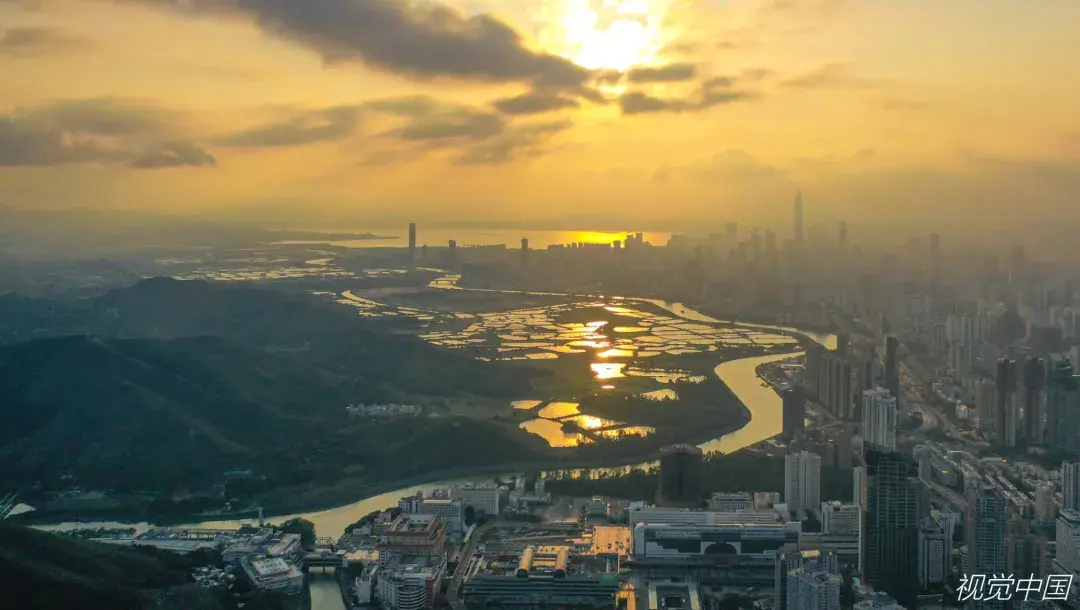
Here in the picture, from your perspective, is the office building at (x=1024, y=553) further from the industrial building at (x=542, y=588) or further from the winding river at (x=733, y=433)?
the winding river at (x=733, y=433)

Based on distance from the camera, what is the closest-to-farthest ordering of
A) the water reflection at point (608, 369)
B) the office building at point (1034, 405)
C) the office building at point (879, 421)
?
the office building at point (879, 421)
the office building at point (1034, 405)
the water reflection at point (608, 369)

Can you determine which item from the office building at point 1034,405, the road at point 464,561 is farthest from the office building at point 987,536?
the office building at point 1034,405

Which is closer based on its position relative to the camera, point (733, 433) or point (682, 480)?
point (682, 480)

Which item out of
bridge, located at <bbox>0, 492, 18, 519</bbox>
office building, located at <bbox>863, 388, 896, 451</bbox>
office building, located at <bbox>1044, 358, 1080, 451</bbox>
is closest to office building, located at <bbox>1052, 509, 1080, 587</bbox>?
office building, located at <bbox>863, 388, 896, 451</bbox>

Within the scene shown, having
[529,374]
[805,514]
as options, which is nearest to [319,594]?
[805,514]

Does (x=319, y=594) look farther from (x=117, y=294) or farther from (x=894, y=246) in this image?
(x=894, y=246)

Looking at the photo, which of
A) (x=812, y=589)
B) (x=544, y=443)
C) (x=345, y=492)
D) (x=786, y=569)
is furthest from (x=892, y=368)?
(x=812, y=589)

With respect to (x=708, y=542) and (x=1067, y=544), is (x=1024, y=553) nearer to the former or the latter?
(x=1067, y=544)
